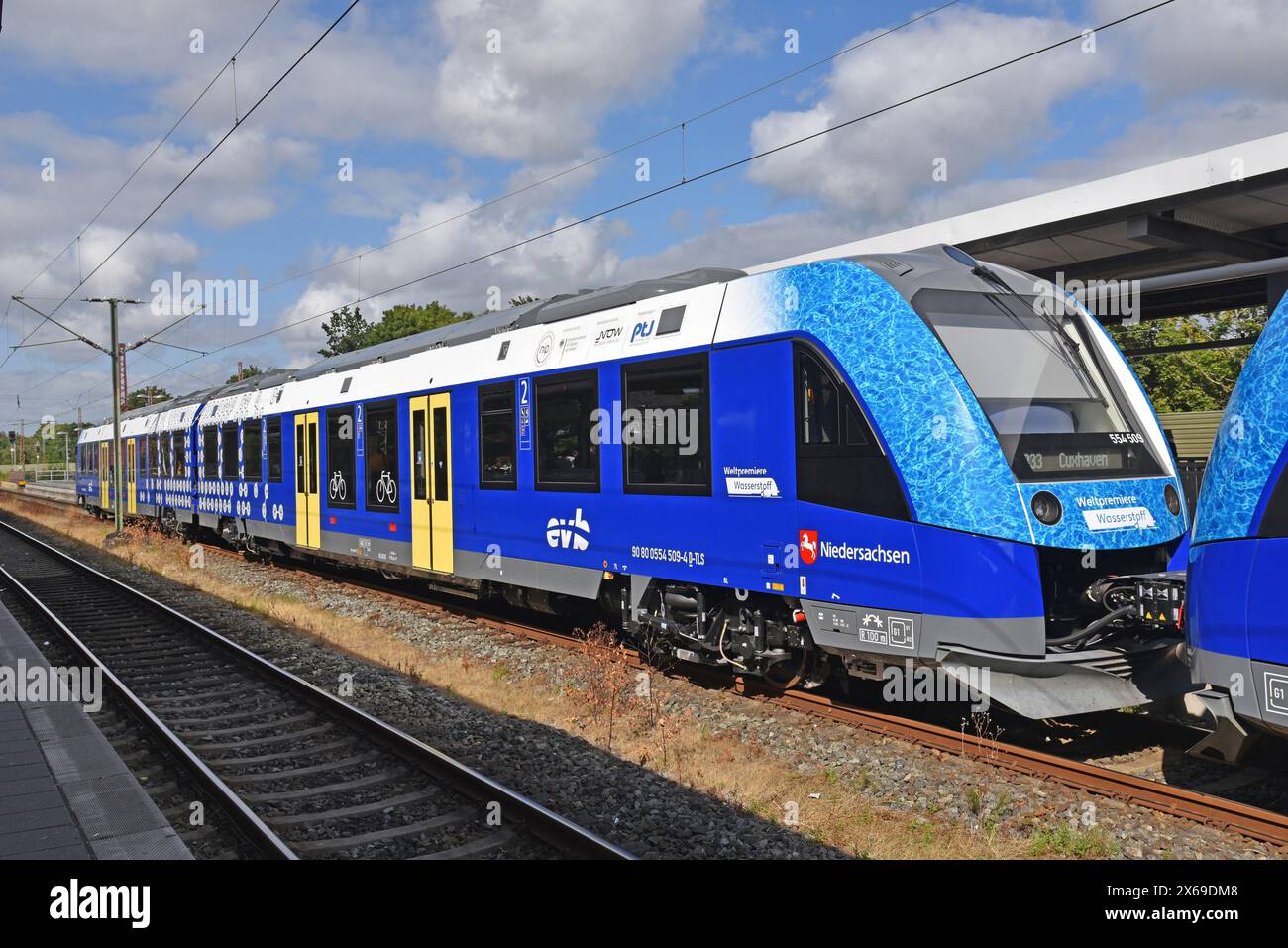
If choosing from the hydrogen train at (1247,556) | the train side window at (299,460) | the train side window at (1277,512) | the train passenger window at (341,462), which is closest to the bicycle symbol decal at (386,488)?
the train passenger window at (341,462)

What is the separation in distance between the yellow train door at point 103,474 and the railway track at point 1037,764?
3193cm

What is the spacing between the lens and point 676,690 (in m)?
9.30

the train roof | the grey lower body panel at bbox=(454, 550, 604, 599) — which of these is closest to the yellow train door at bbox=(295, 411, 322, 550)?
the train roof

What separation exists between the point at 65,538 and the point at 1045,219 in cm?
2955

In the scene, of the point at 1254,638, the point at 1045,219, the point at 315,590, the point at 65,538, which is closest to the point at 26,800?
the point at 1254,638

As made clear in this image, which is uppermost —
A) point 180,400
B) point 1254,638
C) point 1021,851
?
point 180,400

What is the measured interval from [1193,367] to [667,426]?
36.3 meters

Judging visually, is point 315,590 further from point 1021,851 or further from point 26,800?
point 1021,851

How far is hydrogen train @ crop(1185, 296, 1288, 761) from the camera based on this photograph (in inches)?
202

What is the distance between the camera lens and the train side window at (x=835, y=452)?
282 inches

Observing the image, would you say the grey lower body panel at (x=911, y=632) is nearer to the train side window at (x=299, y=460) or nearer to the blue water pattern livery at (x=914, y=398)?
the blue water pattern livery at (x=914, y=398)

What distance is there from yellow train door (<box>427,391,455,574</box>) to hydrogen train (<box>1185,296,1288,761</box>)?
29.2 feet

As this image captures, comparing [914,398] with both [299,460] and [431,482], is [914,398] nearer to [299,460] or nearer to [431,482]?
[431,482]
